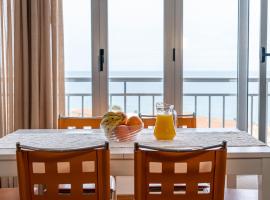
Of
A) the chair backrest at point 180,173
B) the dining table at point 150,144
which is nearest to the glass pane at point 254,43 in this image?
the dining table at point 150,144

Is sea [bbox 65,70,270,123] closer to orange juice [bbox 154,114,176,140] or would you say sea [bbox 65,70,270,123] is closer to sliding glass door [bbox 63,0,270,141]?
sliding glass door [bbox 63,0,270,141]

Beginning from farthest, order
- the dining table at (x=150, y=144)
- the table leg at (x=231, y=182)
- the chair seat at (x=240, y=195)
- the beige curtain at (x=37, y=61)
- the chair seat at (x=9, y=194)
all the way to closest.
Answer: the beige curtain at (x=37, y=61), the table leg at (x=231, y=182), the chair seat at (x=240, y=195), the chair seat at (x=9, y=194), the dining table at (x=150, y=144)

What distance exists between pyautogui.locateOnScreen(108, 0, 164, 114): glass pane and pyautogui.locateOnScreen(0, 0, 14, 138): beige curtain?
909 mm

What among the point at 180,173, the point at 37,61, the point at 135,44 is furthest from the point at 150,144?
the point at 135,44

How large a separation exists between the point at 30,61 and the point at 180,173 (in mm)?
2307

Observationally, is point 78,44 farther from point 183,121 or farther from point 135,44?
point 183,121

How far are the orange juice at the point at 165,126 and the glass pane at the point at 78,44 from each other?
175cm

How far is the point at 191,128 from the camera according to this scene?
2.63 m

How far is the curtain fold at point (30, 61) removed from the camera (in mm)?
3414

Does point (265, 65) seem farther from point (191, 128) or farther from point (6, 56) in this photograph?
point (6, 56)

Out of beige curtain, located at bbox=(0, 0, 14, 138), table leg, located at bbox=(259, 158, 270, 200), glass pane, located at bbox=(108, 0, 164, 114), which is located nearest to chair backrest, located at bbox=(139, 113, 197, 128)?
table leg, located at bbox=(259, 158, 270, 200)

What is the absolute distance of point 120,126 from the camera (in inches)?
82.4

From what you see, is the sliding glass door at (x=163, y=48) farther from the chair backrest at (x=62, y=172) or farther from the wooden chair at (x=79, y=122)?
the chair backrest at (x=62, y=172)

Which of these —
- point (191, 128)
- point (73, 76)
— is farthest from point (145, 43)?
point (191, 128)
